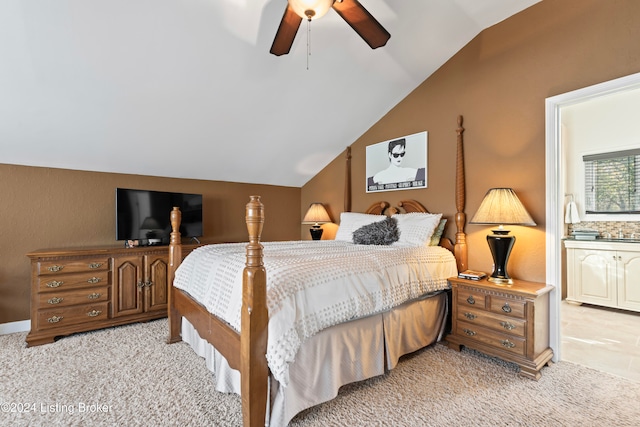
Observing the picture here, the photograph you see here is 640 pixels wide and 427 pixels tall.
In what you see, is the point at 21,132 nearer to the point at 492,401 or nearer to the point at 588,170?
the point at 492,401

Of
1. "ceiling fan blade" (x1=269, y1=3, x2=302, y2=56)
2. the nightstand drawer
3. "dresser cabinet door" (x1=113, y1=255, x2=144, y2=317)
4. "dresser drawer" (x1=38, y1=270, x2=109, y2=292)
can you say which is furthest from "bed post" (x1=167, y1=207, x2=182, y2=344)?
the nightstand drawer

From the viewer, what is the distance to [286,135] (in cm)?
375

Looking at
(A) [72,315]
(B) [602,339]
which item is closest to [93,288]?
(A) [72,315]

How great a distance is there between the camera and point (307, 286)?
1697 mm

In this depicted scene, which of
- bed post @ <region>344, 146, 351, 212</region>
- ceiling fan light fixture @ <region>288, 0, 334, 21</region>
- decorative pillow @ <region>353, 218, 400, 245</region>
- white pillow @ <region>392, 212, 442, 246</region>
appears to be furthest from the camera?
bed post @ <region>344, 146, 351, 212</region>

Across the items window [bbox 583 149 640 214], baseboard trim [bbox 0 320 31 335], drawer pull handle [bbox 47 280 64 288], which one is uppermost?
window [bbox 583 149 640 214]

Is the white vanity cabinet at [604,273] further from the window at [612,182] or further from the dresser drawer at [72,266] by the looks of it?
the dresser drawer at [72,266]

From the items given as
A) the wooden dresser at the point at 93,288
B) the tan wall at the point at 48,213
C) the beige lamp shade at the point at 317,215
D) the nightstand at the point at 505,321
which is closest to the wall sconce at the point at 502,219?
the nightstand at the point at 505,321

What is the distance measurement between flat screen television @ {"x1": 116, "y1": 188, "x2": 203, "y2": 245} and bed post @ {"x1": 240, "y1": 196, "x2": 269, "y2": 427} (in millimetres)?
2515

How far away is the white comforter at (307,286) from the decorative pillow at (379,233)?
387 millimetres

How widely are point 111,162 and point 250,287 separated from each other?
2.85 metres

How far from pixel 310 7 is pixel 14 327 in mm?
3936

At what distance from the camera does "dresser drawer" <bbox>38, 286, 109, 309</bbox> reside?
8.98ft

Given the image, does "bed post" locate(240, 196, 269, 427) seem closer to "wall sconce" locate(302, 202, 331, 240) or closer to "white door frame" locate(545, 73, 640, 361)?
"white door frame" locate(545, 73, 640, 361)
